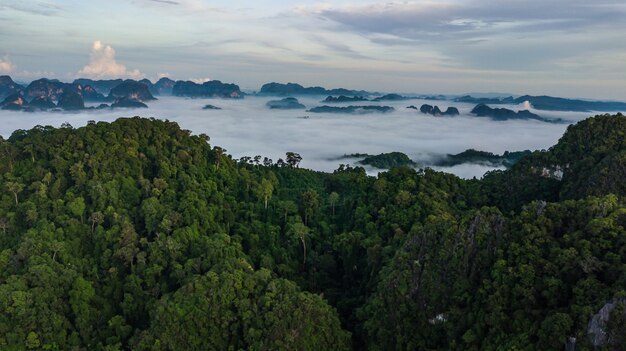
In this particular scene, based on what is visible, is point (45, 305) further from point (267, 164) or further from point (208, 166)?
point (267, 164)

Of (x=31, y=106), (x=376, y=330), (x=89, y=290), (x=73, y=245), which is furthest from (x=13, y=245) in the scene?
(x=31, y=106)

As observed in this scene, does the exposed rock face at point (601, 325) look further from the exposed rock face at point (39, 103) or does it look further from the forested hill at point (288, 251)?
the exposed rock face at point (39, 103)

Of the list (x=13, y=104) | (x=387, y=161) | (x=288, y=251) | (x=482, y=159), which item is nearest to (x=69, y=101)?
(x=13, y=104)

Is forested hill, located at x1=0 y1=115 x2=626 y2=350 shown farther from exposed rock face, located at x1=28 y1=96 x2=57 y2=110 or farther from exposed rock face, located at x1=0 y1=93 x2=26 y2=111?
exposed rock face, located at x1=28 y1=96 x2=57 y2=110

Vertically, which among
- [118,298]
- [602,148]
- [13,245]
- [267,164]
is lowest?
[118,298]

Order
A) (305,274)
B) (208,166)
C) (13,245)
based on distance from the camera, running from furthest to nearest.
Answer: (208,166) → (305,274) → (13,245)

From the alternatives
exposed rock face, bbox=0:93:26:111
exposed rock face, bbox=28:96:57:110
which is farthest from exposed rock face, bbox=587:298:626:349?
exposed rock face, bbox=28:96:57:110

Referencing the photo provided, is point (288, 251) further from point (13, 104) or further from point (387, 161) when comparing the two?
point (13, 104)
